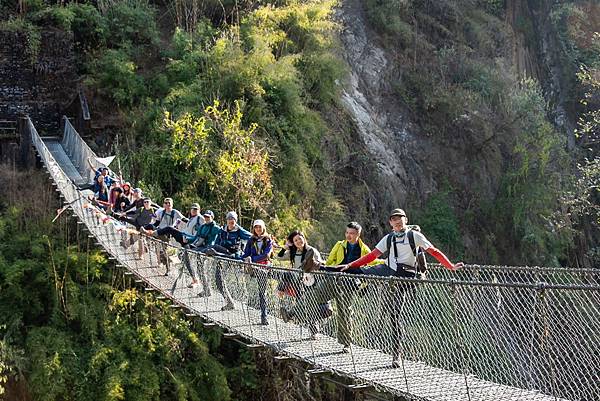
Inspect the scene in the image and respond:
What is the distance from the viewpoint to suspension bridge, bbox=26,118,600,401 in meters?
5.27

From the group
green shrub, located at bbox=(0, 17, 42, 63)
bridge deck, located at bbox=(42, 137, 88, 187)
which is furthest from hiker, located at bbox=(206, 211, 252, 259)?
green shrub, located at bbox=(0, 17, 42, 63)

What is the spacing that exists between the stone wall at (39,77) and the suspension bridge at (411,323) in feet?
22.7

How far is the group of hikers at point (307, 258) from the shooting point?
18.9ft

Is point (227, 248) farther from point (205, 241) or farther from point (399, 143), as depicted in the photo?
point (399, 143)

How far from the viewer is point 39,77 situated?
15695 mm

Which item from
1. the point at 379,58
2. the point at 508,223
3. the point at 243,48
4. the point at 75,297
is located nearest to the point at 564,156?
the point at 508,223

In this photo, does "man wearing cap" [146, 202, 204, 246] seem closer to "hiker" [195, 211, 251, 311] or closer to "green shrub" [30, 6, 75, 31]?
"hiker" [195, 211, 251, 311]

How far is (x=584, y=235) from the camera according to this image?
18281 mm

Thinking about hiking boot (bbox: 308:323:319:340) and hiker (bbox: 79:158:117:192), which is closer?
hiking boot (bbox: 308:323:319:340)

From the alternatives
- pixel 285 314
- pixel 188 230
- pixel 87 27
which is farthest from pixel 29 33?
pixel 285 314

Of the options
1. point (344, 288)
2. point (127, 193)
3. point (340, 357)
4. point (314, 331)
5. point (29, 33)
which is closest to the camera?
point (344, 288)

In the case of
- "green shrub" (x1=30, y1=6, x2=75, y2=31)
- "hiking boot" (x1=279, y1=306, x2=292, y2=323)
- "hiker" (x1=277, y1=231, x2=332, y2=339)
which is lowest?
"hiking boot" (x1=279, y1=306, x2=292, y2=323)

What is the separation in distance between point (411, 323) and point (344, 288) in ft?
1.78

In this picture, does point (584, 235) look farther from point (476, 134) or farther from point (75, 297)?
point (75, 297)
